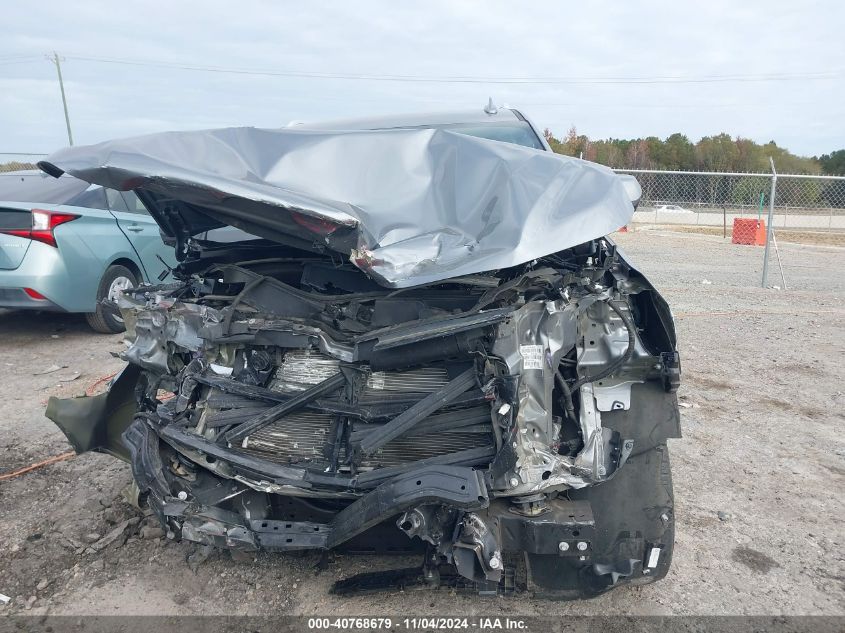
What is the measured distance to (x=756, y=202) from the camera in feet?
52.3

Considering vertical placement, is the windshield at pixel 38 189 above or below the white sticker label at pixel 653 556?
above

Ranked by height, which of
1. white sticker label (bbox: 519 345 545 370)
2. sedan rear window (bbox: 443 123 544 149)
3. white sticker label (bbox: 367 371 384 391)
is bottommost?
white sticker label (bbox: 367 371 384 391)

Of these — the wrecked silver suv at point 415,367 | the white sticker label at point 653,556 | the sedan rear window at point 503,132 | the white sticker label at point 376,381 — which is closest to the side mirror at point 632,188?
the wrecked silver suv at point 415,367

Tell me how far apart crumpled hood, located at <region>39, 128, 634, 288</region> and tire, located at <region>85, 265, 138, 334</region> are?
370 centimetres

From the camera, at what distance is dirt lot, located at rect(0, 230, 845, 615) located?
2.66m

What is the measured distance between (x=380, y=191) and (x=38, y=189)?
5.01m

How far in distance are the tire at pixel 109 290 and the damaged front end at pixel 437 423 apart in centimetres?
395

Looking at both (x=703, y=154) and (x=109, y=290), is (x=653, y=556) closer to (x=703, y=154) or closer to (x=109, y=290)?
(x=109, y=290)

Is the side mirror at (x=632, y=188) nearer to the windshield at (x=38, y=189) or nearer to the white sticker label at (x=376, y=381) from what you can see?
the white sticker label at (x=376, y=381)

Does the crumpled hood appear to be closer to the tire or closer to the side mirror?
the side mirror

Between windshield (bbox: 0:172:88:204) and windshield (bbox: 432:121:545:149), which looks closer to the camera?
windshield (bbox: 432:121:545:149)

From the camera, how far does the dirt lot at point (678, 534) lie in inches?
105

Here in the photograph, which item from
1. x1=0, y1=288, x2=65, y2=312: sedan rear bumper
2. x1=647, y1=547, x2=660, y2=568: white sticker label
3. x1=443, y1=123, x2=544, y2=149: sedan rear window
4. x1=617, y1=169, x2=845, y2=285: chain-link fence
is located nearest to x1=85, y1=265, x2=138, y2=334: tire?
x1=0, y1=288, x2=65, y2=312: sedan rear bumper

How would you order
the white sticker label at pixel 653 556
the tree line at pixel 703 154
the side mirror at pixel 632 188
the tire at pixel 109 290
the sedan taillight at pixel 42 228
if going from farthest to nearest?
the tree line at pixel 703 154 < the tire at pixel 109 290 < the sedan taillight at pixel 42 228 < the side mirror at pixel 632 188 < the white sticker label at pixel 653 556
